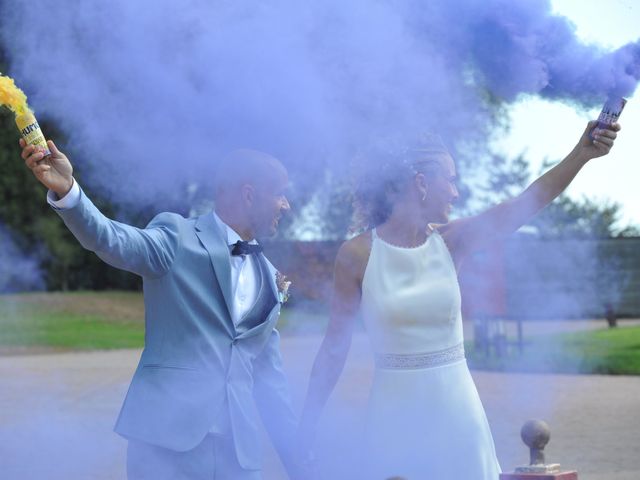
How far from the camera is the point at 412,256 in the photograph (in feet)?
12.4

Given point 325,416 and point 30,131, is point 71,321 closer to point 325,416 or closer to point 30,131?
point 325,416

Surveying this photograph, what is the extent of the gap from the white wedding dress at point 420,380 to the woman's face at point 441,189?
0.15 metres

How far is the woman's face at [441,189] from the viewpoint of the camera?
12.4 ft

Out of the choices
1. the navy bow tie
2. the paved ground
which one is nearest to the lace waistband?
the navy bow tie

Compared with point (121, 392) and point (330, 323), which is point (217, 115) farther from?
point (121, 392)

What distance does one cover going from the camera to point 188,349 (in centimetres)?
375

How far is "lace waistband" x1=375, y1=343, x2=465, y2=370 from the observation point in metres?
3.68

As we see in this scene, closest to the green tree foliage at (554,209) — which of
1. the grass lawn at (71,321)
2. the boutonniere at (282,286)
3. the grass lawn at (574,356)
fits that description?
the grass lawn at (574,356)

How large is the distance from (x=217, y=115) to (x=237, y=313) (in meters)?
1.33

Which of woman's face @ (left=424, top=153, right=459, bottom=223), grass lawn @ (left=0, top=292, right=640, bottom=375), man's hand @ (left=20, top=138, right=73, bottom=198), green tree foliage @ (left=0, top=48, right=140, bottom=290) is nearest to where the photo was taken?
man's hand @ (left=20, top=138, right=73, bottom=198)

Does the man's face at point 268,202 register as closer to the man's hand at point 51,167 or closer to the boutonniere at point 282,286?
the boutonniere at point 282,286

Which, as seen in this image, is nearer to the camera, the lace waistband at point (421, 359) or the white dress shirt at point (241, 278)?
the lace waistband at point (421, 359)

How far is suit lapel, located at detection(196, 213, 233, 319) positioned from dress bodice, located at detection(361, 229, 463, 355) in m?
0.48

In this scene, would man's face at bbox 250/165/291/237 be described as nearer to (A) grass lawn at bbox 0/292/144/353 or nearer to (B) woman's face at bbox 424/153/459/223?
(B) woman's face at bbox 424/153/459/223
